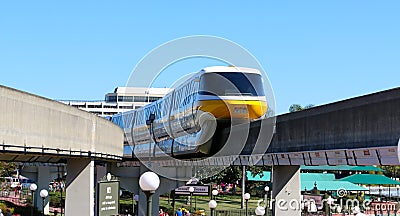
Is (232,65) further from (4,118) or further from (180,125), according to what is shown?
(4,118)

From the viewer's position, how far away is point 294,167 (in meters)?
21.8

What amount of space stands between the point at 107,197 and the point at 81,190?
5.08 metres

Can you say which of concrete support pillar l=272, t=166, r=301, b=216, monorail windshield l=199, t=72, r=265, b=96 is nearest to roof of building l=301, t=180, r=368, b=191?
monorail windshield l=199, t=72, r=265, b=96

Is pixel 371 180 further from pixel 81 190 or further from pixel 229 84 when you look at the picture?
pixel 81 190

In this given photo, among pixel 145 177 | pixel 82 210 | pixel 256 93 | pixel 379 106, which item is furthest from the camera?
pixel 256 93

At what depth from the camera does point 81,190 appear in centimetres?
2144

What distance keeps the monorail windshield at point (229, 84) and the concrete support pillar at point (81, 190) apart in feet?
20.4

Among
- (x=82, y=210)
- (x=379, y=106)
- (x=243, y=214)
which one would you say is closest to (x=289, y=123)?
(x=379, y=106)

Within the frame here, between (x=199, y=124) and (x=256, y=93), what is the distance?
8.78 ft

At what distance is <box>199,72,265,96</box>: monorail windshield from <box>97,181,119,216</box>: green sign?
9208 mm

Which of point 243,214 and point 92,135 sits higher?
point 92,135

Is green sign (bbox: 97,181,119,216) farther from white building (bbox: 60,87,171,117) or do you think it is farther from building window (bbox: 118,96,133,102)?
building window (bbox: 118,96,133,102)

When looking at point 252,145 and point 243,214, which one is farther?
point 243,214

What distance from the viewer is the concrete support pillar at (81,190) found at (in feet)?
69.9
